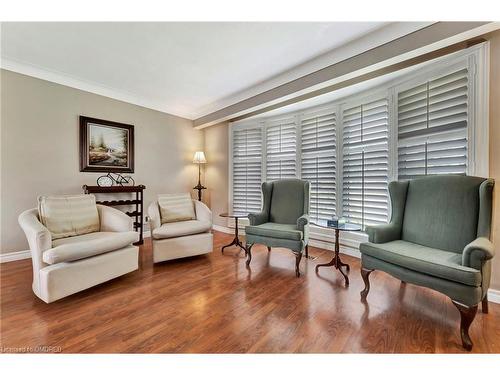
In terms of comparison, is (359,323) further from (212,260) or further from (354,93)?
(354,93)

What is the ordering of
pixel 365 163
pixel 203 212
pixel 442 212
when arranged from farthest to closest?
1. pixel 203 212
2. pixel 365 163
3. pixel 442 212

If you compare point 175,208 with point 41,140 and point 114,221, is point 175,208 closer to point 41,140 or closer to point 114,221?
point 114,221

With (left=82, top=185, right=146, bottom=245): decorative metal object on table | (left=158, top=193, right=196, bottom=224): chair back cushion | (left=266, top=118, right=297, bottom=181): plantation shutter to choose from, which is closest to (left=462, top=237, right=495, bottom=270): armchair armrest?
(left=266, top=118, right=297, bottom=181): plantation shutter

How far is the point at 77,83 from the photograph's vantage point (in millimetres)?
3266

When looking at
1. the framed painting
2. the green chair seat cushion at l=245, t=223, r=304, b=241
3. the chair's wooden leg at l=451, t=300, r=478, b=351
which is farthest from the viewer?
the framed painting

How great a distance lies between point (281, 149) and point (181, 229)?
2236 mm

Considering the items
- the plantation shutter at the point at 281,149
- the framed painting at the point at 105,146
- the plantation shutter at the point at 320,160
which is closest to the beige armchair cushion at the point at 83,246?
the framed painting at the point at 105,146

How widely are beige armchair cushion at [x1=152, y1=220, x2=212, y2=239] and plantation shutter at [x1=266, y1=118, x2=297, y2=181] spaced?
1.63m

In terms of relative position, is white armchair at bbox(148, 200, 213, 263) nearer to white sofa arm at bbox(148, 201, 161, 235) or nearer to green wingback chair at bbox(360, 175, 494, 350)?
white sofa arm at bbox(148, 201, 161, 235)

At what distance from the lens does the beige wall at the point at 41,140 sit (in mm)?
2801

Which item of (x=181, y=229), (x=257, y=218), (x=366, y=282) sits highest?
(x=257, y=218)

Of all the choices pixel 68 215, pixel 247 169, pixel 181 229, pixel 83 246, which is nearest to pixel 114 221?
pixel 68 215

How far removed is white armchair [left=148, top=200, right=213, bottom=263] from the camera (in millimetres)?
2746
